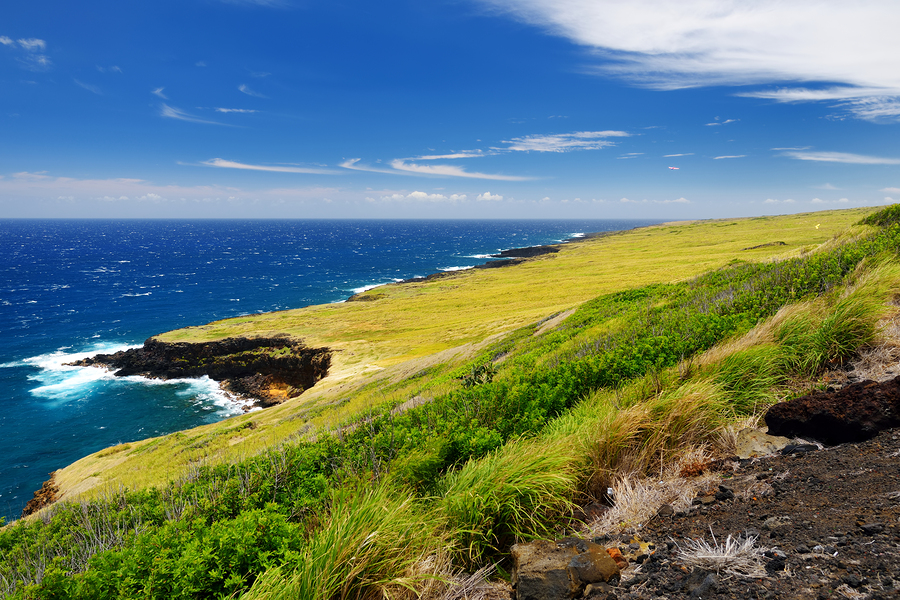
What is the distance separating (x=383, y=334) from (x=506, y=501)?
4244cm

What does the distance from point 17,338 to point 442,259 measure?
10926 cm

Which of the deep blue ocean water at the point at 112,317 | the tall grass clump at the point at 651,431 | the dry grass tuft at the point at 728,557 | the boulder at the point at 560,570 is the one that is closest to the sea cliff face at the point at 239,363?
the deep blue ocean water at the point at 112,317

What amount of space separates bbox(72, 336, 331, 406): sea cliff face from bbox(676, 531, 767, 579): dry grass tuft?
3856 centimetres

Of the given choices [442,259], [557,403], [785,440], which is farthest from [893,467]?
[442,259]

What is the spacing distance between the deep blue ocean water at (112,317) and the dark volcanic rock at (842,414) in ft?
114

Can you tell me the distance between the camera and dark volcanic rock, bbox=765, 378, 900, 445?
4344 mm

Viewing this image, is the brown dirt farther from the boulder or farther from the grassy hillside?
the grassy hillside

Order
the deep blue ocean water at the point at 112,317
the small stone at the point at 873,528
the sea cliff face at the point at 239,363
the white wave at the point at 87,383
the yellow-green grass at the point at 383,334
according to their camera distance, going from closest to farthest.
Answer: the small stone at the point at 873,528 < the yellow-green grass at the point at 383,334 < the deep blue ocean water at the point at 112,317 < the white wave at the point at 87,383 < the sea cliff face at the point at 239,363

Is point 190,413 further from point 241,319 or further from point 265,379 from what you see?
point 241,319

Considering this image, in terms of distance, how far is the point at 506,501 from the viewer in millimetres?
4062

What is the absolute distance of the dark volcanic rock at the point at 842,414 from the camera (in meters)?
4.34

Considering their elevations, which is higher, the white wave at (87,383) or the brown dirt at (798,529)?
the brown dirt at (798,529)

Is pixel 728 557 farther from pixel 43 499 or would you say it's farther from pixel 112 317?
pixel 112 317

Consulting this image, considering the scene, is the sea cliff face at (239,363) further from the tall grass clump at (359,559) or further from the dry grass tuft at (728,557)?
the dry grass tuft at (728,557)
